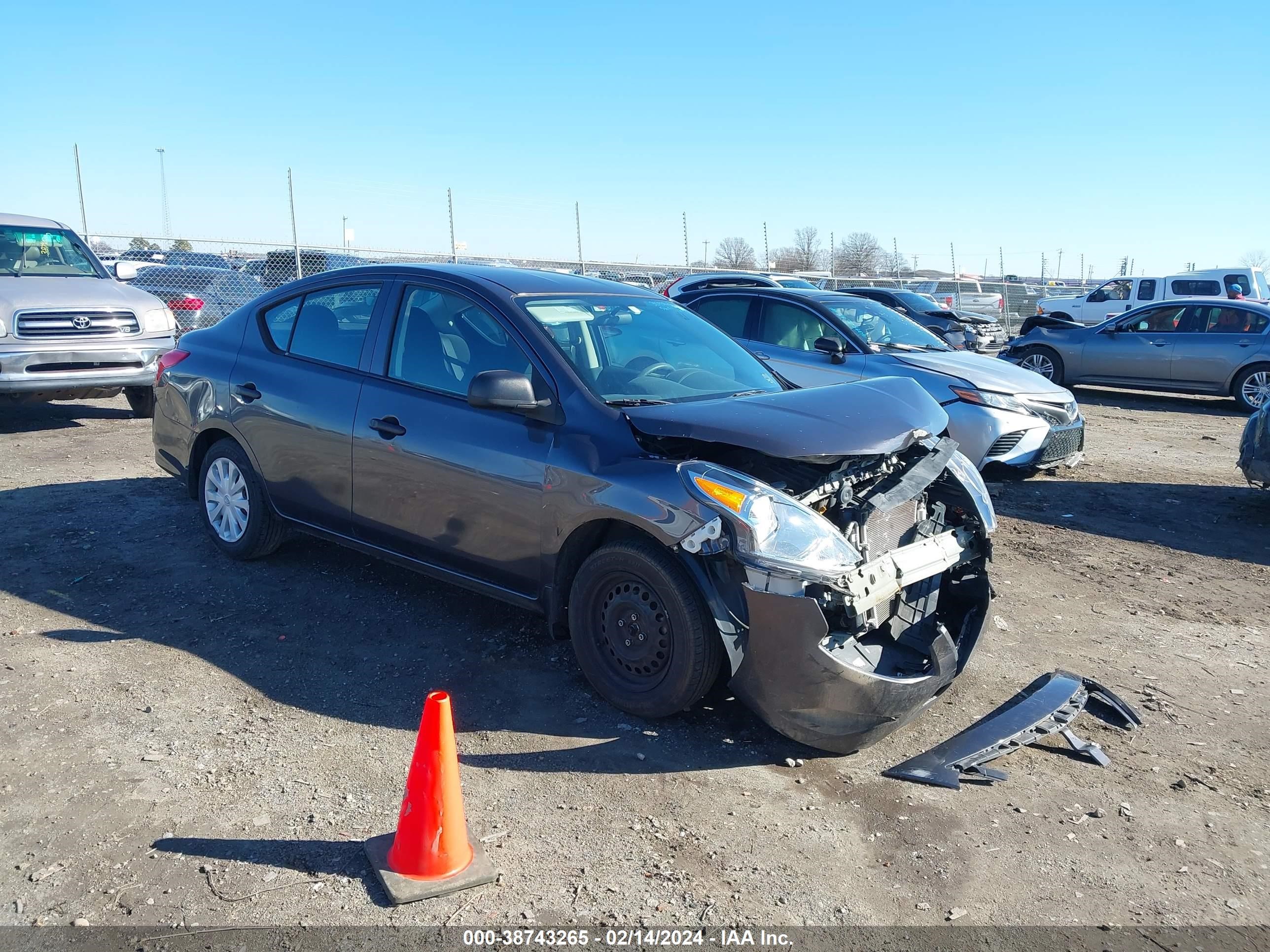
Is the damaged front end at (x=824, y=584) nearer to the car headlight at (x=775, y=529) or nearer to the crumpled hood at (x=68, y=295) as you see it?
the car headlight at (x=775, y=529)

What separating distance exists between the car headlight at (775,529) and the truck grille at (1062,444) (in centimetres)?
558

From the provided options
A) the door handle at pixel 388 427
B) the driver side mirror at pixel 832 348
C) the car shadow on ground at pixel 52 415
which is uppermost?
the driver side mirror at pixel 832 348

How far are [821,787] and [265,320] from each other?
4.06 m

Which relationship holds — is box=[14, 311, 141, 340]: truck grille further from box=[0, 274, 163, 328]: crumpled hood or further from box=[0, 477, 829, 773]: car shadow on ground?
box=[0, 477, 829, 773]: car shadow on ground

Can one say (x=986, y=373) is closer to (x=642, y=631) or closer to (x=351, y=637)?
(x=642, y=631)

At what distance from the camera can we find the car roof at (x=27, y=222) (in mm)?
10172

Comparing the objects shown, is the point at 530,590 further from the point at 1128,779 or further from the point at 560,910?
the point at 1128,779

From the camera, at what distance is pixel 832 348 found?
28.2 ft

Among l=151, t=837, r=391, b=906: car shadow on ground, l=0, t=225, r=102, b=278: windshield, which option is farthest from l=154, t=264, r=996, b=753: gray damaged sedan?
l=0, t=225, r=102, b=278: windshield

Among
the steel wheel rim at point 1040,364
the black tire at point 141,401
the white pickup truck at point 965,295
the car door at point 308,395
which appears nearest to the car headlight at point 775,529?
the car door at point 308,395

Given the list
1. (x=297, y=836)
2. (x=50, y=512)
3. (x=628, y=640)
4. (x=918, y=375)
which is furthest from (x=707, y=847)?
(x=918, y=375)

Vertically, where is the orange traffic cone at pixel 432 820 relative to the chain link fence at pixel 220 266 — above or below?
below

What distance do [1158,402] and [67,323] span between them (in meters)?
15.4

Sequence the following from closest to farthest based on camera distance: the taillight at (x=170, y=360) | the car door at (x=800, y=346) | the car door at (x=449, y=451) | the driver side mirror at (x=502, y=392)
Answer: the driver side mirror at (x=502, y=392), the car door at (x=449, y=451), the taillight at (x=170, y=360), the car door at (x=800, y=346)
